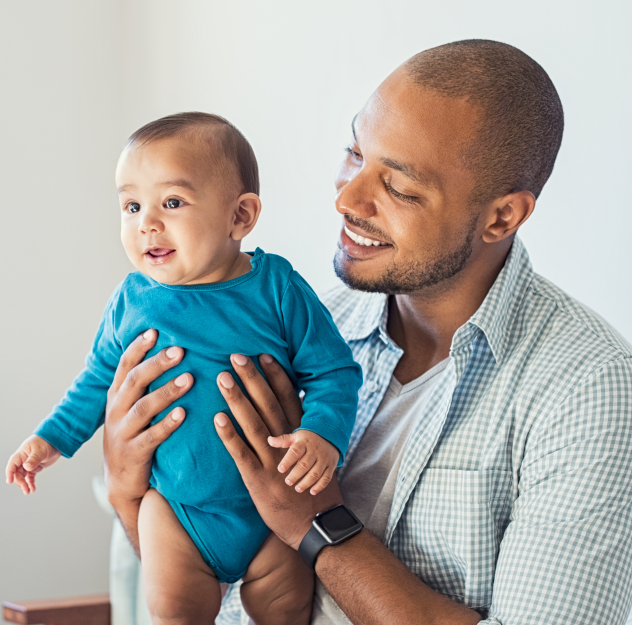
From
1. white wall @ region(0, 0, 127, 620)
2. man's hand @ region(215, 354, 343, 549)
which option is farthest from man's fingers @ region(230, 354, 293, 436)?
white wall @ region(0, 0, 127, 620)

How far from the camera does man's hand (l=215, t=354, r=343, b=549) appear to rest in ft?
4.16

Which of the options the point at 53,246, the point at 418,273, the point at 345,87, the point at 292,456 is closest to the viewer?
the point at 292,456

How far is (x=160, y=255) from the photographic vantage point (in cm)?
125

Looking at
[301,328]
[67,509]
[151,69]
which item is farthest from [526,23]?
[67,509]

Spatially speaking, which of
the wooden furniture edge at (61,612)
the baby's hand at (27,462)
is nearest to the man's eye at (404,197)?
the baby's hand at (27,462)

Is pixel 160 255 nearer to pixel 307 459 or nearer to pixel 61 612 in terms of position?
pixel 307 459

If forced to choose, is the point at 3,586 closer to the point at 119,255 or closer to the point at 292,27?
the point at 119,255

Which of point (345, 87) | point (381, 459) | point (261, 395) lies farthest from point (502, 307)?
point (345, 87)

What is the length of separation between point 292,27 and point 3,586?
90.6 inches

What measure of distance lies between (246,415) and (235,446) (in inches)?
2.2

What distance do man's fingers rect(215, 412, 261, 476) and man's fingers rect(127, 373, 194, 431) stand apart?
82 millimetres

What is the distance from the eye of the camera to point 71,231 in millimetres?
2801

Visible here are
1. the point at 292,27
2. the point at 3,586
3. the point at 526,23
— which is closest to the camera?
the point at 526,23

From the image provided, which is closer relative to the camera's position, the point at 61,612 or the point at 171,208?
the point at 171,208
